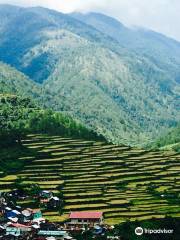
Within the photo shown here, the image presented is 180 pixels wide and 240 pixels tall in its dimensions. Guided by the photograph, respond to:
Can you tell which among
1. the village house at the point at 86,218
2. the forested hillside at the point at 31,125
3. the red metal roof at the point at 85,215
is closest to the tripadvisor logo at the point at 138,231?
the village house at the point at 86,218

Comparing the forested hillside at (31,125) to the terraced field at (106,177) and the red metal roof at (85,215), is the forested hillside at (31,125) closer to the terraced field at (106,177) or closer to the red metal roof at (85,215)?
the terraced field at (106,177)

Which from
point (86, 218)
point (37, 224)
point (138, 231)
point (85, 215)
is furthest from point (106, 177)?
point (138, 231)

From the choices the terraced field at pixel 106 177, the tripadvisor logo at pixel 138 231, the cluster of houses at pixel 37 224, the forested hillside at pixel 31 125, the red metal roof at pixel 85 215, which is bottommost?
the cluster of houses at pixel 37 224

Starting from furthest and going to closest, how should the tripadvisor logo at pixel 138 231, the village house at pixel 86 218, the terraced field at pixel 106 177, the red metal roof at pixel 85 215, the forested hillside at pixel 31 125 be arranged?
the forested hillside at pixel 31 125 → the terraced field at pixel 106 177 → the red metal roof at pixel 85 215 → the village house at pixel 86 218 → the tripadvisor logo at pixel 138 231

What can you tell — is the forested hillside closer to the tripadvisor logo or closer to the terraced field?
the terraced field

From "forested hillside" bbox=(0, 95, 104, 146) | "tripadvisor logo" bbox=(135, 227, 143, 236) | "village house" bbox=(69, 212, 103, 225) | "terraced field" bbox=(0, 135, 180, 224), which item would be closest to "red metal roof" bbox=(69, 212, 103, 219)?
"village house" bbox=(69, 212, 103, 225)

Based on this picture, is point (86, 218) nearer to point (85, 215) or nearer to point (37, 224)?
point (85, 215)
